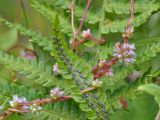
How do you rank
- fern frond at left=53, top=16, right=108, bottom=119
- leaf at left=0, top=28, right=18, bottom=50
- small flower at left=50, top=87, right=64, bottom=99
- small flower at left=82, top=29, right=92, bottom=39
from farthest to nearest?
leaf at left=0, top=28, right=18, bottom=50 < small flower at left=82, top=29, right=92, bottom=39 < small flower at left=50, top=87, right=64, bottom=99 < fern frond at left=53, top=16, right=108, bottom=119

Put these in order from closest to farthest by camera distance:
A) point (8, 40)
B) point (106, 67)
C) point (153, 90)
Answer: point (153, 90), point (106, 67), point (8, 40)

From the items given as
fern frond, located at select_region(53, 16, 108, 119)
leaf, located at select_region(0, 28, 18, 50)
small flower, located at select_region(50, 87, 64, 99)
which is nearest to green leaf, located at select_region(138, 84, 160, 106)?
fern frond, located at select_region(53, 16, 108, 119)

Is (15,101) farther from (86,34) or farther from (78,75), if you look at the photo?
(86,34)

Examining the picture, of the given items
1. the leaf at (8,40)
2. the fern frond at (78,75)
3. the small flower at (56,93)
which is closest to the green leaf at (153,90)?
the fern frond at (78,75)

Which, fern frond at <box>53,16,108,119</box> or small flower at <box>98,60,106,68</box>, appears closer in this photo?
fern frond at <box>53,16,108,119</box>

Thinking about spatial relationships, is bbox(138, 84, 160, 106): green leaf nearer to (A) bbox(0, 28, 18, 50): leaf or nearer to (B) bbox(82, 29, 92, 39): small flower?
(B) bbox(82, 29, 92, 39): small flower

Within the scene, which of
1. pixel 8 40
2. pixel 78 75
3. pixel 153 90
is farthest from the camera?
pixel 8 40

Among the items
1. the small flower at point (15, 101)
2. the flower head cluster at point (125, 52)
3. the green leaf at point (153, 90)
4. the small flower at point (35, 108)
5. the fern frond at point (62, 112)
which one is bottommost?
the fern frond at point (62, 112)

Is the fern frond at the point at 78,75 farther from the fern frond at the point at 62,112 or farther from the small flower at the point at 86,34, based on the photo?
the small flower at the point at 86,34

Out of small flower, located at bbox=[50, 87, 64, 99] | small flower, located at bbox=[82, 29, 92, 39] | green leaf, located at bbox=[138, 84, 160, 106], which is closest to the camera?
green leaf, located at bbox=[138, 84, 160, 106]

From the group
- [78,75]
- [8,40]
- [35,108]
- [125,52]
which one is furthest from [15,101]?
[8,40]
